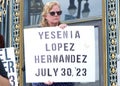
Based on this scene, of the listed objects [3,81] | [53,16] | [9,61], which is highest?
[53,16]

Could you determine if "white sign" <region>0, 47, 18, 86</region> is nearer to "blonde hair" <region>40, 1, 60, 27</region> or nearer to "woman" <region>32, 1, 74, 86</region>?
"woman" <region>32, 1, 74, 86</region>

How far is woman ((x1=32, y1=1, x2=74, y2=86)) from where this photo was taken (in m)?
3.60

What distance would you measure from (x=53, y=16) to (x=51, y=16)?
3cm

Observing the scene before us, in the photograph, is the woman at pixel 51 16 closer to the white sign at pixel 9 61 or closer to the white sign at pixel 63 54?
the white sign at pixel 63 54

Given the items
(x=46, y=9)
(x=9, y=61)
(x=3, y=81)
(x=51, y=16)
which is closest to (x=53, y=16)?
(x=51, y=16)

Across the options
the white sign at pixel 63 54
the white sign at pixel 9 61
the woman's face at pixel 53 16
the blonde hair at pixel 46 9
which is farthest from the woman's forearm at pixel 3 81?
the blonde hair at pixel 46 9

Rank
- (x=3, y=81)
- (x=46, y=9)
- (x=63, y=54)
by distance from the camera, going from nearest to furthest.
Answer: (x=3, y=81), (x=63, y=54), (x=46, y=9)

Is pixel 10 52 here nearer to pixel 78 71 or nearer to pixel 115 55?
pixel 78 71

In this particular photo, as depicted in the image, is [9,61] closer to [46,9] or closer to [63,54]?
[63,54]

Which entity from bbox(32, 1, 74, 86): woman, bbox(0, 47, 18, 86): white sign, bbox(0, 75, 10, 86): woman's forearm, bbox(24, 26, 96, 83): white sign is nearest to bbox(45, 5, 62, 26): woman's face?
bbox(32, 1, 74, 86): woman

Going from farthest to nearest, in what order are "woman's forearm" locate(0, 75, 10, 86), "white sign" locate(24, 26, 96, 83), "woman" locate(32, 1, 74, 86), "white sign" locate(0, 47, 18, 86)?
"woman" locate(32, 1, 74, 86) → "white sign" locate(24, 26, 96, 83) → "white sign" locate(0, 47, 18, 86) → "woman's forearm" locate(0, 75, 10, 86)

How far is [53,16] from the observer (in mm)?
3691

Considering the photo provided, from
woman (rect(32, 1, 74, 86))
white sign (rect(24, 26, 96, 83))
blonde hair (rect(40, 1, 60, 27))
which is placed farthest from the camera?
blonde hair (rect(40, 1, 60, 27))

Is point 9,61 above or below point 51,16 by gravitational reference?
below
